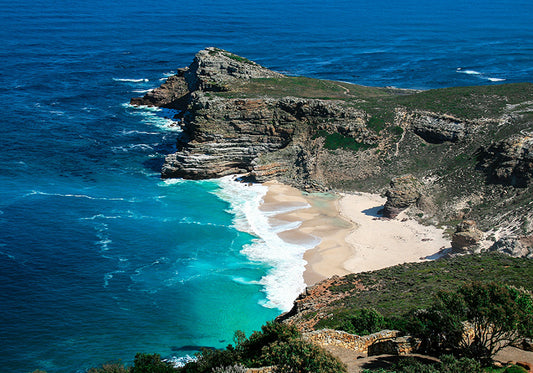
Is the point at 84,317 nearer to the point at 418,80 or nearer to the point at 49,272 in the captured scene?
the point at 49,272

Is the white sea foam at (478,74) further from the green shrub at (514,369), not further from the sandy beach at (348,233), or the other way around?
the green shrub at (514,369)

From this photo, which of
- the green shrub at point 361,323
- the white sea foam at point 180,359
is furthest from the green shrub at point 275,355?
the white sea foam at point 180,359

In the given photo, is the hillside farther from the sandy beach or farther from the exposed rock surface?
the exposed rock surface

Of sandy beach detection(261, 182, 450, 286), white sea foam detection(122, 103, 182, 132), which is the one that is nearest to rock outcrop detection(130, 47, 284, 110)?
white sea foam detection(122, 103, 182, 132)

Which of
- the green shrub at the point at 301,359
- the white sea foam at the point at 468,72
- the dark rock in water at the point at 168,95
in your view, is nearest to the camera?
the green shrub at the point at 301,359

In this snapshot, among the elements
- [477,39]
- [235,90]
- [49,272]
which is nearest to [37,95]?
[235,90]

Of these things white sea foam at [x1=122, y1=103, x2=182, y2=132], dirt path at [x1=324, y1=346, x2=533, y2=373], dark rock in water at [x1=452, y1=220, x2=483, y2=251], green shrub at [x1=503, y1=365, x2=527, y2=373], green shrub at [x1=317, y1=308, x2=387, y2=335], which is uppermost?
white sea foam at [x1=122, y1=103, x2=182, y2=132]

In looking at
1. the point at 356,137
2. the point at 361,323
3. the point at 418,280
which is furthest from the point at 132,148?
the point at 361,323
